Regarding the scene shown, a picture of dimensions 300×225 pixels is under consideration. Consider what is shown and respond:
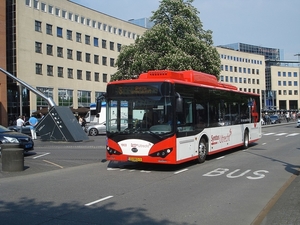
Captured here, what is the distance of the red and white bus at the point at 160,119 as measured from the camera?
1144 cm

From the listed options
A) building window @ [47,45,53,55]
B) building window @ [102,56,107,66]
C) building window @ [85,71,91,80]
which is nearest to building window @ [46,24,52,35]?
building window @ [47,45,53,55]

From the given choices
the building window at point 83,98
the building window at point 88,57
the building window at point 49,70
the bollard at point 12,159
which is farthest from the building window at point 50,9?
the bollard at point 12,159

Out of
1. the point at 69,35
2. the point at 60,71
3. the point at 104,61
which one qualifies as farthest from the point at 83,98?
the point at 69,35

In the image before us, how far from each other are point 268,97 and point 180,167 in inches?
4426

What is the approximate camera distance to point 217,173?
11492 millimetres

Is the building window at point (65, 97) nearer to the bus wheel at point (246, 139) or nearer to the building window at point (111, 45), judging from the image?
the building window at point (111, 45)

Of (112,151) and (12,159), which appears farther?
(112,151)

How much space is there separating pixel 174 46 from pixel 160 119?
79.2 ft

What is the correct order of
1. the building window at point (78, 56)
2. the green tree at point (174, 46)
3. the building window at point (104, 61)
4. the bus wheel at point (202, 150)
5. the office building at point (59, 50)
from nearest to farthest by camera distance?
the bus wheel at point (202, 150) → the green tree at point (174, 46) → the office building at point (59, 50) → the building window at point (78, 56) → the building window at point (104, 61)

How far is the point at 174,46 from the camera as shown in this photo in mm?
34750

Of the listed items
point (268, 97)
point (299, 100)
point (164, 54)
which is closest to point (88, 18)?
point (164, 54)

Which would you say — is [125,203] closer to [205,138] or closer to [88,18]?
[205,138]

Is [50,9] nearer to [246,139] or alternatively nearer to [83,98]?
[83,98]

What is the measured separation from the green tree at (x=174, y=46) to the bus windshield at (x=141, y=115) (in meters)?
21.2
